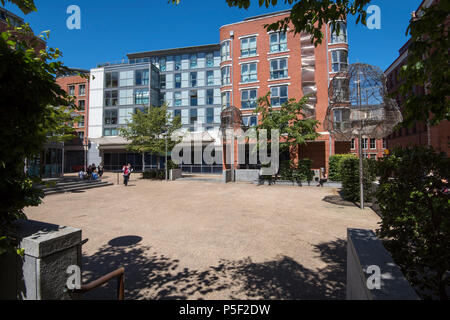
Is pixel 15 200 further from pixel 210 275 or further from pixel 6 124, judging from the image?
pixel 210 275

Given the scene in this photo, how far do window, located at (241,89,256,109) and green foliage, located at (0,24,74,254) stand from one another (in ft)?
82.3

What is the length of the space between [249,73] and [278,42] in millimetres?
4661

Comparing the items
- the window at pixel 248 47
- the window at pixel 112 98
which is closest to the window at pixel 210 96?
the window at pixel 248 47

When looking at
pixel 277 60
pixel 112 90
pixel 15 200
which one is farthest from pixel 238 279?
pixel 112 90

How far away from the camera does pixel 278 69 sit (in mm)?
25750

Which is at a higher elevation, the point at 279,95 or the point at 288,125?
the point at 279,95

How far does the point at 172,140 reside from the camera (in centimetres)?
2481

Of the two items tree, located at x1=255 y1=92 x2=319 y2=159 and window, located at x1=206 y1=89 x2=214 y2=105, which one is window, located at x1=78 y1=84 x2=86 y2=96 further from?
tree, located at x1=255 y1=92 x2=319 y2=159

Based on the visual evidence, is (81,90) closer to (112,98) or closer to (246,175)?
(112,98)

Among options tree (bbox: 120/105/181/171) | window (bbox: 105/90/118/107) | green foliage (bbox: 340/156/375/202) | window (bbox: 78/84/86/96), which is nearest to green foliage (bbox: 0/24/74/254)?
green foliage (bbox: 340/156/375/202)

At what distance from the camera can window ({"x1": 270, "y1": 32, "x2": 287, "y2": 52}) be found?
1009 inches

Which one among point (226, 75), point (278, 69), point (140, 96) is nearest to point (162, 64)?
point (140, 96)

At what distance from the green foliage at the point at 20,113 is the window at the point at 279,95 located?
2485 centimetres

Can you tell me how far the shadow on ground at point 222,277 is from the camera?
378 cm
